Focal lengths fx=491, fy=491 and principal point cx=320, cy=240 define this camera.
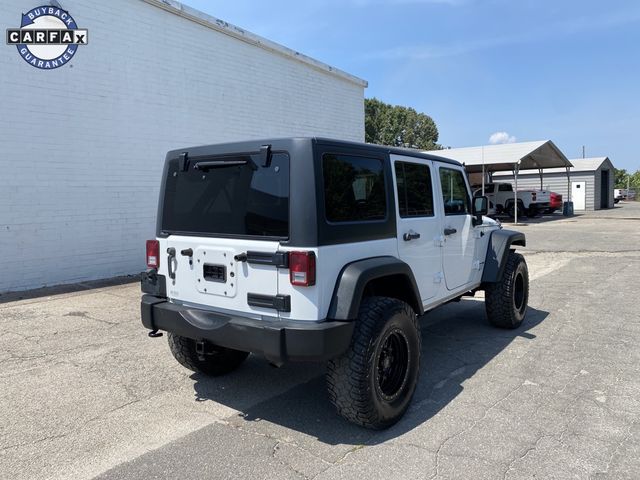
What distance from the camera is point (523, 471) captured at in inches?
116

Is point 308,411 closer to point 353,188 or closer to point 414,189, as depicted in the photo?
point 353,188

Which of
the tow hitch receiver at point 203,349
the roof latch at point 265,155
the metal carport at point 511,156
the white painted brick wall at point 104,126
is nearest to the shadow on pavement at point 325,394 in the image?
the tow hitch receiver at point 203,349

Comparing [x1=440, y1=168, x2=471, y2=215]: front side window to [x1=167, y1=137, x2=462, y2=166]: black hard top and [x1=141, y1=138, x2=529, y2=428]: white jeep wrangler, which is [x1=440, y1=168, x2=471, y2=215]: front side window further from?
[x1=167, y1=137, x2=462, y2=166]: black hard top

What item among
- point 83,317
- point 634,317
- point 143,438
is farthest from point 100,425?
point 634,317

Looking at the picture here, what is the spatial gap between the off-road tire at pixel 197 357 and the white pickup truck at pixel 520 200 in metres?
24.8

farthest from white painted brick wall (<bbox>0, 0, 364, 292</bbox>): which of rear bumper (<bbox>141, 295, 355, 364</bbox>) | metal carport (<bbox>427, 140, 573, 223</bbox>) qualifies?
metal carport (<bbox>427, 140, 573, 223</bbox>)

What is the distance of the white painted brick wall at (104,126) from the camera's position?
830 cm

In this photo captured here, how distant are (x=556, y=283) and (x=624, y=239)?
9154 millimetres

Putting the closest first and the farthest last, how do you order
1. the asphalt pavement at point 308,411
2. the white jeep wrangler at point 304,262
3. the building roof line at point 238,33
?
the asphalt pavement at point 308,411
the white jeep wrangler at point 304,262
the building roof line at point 238,33

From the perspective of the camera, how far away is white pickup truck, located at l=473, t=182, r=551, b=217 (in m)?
27.1

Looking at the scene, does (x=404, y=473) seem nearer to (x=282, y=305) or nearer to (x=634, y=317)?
(x=282, y=305)

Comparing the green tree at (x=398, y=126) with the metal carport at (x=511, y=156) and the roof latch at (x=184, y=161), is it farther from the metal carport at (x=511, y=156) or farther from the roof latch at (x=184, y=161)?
the roof latch at (x=184, y=161)

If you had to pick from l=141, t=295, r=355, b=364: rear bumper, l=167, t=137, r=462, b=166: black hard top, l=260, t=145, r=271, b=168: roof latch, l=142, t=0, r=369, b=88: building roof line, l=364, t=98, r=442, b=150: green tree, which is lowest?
l=141, t=295, r=355, b=364: rear bumper

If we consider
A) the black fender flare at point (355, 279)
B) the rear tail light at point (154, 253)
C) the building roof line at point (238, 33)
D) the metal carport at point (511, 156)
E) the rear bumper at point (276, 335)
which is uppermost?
the building roof line at point (238, 33)
